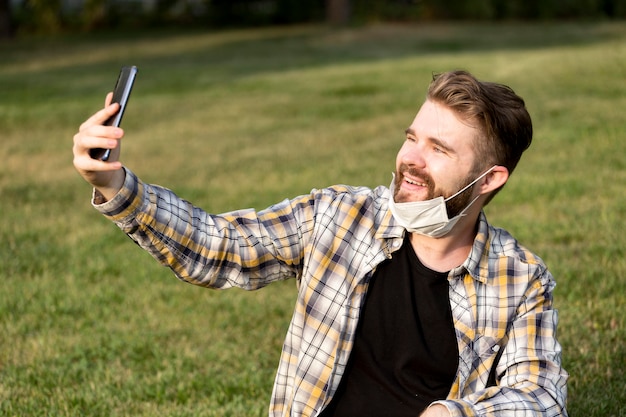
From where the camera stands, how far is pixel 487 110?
2992mm

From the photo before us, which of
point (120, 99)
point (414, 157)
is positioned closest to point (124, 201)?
point (120, 99)

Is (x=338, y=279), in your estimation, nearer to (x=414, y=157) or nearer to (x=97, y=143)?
(x=414, y=157)

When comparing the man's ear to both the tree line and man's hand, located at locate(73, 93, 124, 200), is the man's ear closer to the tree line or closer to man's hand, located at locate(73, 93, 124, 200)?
man's hand, located at locate(73, 93, 124, 200)

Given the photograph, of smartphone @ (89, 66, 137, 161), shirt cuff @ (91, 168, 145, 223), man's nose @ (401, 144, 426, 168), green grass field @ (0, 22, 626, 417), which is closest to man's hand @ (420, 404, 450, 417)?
man's nose @ (401, 144, 426, 168)

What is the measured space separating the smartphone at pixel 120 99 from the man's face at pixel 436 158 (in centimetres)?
87

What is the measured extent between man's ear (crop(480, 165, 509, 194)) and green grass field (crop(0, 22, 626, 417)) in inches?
65.6

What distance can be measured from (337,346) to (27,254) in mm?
4771

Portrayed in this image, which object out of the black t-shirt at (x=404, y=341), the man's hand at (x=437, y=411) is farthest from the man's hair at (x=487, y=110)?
the man's hand at (x=437, y=411)

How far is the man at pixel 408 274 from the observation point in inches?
119

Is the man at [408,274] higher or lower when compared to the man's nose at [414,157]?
lower

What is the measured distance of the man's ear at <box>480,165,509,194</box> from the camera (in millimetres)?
3146

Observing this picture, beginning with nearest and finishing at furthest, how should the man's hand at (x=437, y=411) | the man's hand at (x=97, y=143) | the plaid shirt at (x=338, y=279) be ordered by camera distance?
1. the man's hand at (x=97, y=143)
2. the man's hand at (x=437, y=411)
3. the plaid shirt at (x=338, y=279)

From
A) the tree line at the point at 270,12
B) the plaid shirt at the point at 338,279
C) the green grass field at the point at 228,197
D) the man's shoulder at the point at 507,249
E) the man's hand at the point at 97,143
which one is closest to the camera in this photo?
the man's hand at the point at 97,143

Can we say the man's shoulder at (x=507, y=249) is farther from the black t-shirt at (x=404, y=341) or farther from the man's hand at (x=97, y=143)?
the man's hand at (x=97, y=143)
